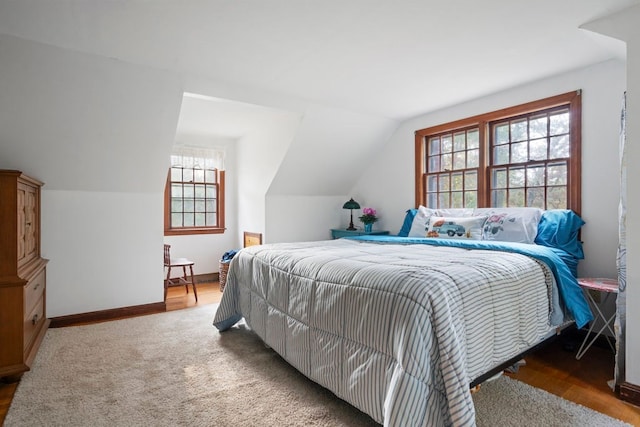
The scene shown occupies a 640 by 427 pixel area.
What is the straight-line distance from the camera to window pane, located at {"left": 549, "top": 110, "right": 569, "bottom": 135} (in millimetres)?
3248

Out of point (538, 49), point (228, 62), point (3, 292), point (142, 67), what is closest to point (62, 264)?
point (3, 292)

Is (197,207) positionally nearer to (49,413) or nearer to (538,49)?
(49,413)

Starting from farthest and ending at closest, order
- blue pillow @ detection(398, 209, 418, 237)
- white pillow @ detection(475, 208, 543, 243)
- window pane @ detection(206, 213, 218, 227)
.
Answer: window pane @ detection(206, 213, 218, 227), blue pillow @ detection(398, 209, 418, 237), white pillow @ detection(475, 208, 543, 243)

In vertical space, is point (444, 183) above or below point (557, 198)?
above

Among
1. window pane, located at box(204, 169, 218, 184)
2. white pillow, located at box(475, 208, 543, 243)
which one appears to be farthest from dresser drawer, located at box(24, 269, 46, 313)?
white pillow, located at box(475, 208, 543, 243)

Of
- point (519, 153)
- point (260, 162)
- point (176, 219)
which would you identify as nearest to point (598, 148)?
point (519, 153)

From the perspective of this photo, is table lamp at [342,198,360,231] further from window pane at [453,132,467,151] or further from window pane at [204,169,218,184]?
window pane at [204,169,218,184]

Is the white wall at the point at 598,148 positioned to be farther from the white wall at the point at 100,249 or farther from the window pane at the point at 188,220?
the window pane at the point at 188,220

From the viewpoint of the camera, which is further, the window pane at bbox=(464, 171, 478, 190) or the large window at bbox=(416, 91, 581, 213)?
the window pane at bbox=(464, 171, 478, 190)

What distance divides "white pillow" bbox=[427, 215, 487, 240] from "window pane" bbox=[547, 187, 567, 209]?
62cm

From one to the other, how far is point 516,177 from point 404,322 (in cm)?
278

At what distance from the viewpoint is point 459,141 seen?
4191mm

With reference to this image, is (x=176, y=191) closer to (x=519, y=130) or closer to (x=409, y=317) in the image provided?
(x=519, y=130)

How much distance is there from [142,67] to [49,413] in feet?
8.34
